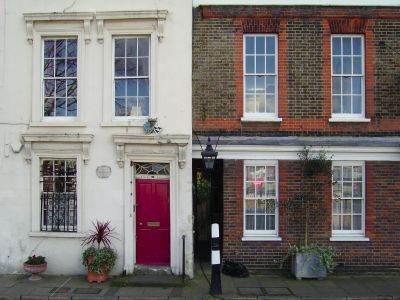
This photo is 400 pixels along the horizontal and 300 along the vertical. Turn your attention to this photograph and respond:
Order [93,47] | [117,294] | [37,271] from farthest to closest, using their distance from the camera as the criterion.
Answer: [93,47], [37,271], [117,294]

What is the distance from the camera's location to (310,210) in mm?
10297

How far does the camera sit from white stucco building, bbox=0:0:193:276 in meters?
10.0

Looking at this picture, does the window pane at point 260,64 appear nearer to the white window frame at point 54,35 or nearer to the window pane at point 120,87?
the window pane at point 120,87

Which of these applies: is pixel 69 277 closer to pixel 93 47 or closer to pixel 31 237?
pixel 31 237

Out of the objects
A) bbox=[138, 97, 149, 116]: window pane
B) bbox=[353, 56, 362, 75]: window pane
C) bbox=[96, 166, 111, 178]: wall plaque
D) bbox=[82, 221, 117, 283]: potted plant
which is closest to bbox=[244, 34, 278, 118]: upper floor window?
bbox=[353, 56, 362, 75]: window pane

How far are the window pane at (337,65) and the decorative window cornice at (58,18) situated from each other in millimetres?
6039

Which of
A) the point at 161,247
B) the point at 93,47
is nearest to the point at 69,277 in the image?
the point at 161,247

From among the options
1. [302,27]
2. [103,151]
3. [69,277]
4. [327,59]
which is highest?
[302,27]

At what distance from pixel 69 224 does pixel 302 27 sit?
7492 millimetres

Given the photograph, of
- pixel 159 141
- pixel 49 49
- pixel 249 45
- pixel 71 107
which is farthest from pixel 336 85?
pixel 49 49

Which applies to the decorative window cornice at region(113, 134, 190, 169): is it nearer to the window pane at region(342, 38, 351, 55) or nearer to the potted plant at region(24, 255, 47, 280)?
the potted plant at region(24, 255, 47, 280)

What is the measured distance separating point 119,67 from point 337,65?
17.8 feet

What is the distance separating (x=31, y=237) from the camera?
10.2 metres

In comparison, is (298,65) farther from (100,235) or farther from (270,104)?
(100,235)
